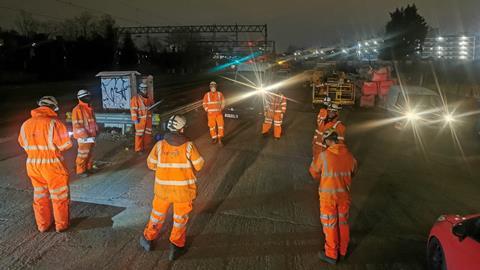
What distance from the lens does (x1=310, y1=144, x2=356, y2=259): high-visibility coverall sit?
4.46 metres

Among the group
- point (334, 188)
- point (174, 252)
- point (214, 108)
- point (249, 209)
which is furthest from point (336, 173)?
point (214, 108)

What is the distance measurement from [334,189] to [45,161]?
3.50m

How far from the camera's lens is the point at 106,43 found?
50.8 m

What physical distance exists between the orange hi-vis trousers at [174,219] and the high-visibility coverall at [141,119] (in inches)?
191

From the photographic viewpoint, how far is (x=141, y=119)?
30.2 ft

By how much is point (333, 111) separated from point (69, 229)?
4.77m

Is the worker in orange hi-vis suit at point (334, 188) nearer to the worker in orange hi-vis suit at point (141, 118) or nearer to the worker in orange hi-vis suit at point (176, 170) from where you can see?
the worker in orange hi-vis suit at point (176, 170)

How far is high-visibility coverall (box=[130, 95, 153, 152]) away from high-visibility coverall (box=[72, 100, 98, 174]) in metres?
1.57

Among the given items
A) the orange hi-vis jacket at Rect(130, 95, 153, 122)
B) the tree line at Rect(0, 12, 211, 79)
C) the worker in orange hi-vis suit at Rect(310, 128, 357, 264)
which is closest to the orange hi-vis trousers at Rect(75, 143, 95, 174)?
the orange hi-vis jacket at Rect(130, 95, 153, 122)

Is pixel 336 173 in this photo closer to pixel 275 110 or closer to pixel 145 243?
pixel 145 243

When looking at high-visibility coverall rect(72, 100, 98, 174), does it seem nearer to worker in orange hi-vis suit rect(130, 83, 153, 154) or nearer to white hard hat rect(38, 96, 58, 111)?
worker in orange hi-vis suit rect(130, 83, 153, 154)

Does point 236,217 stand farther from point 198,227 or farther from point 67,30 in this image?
point 67,30

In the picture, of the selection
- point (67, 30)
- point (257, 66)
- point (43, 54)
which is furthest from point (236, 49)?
point (257, 66)

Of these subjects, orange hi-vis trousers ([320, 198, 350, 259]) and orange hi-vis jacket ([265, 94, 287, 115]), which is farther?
orange hi-vis jacket ([265, 94, 287, 115])
